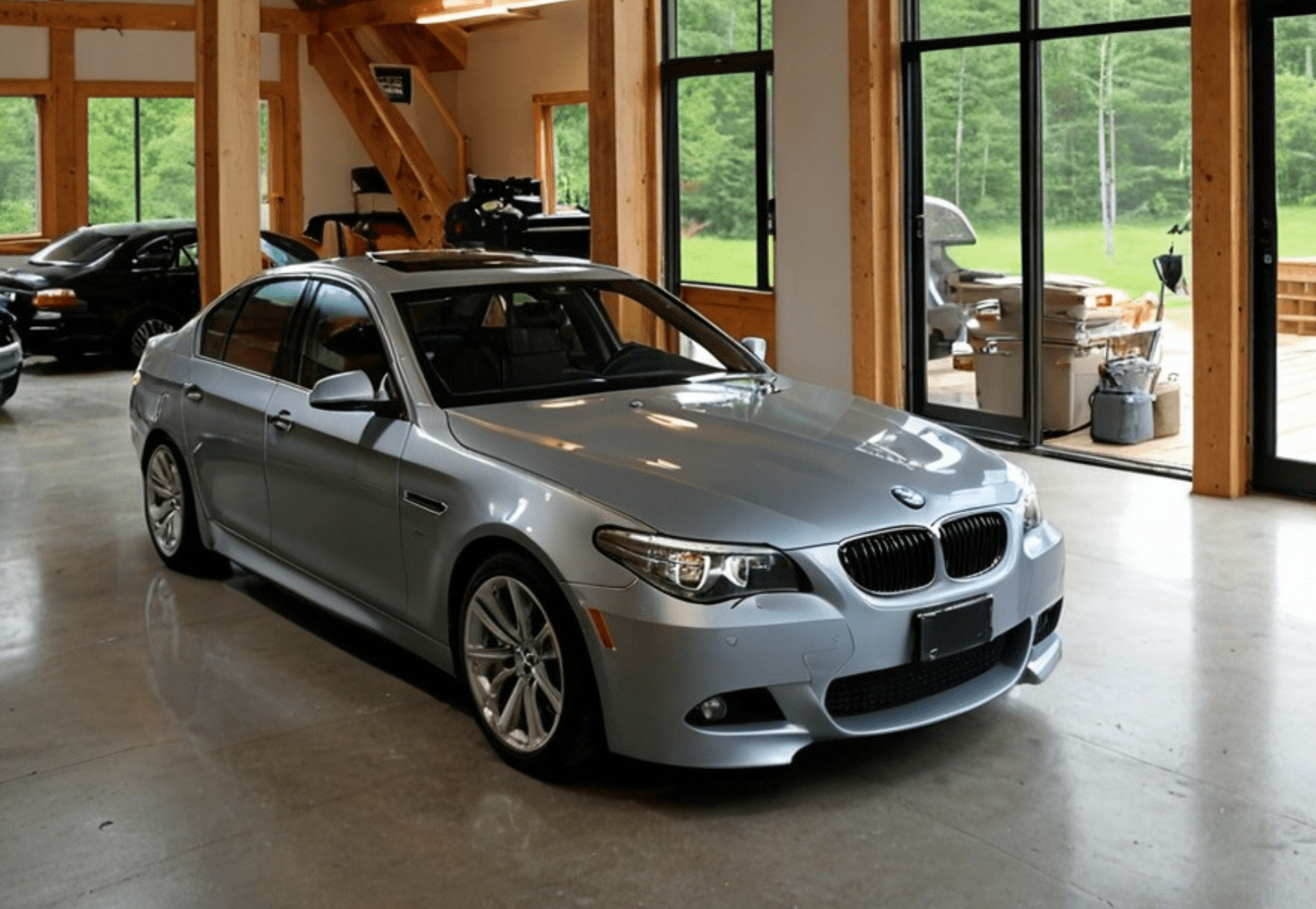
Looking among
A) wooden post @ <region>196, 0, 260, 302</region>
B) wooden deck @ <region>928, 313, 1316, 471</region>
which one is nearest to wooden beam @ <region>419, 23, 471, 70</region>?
wooden post @ <region>196, 0, 260, 302</region>

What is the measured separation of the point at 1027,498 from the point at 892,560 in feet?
2.20

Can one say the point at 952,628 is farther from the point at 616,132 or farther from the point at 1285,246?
the point at 616,132

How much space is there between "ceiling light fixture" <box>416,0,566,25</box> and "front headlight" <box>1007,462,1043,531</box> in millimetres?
10059

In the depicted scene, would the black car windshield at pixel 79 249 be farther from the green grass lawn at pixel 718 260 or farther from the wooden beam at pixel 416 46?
the wooden beam at pixel 416 46

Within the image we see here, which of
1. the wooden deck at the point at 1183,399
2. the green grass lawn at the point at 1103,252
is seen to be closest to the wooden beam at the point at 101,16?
the wooden deck at the point at 1183,399

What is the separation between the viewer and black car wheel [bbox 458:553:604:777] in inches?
161

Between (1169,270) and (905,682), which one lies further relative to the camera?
(1169,270)

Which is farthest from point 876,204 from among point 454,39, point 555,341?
point 454,39

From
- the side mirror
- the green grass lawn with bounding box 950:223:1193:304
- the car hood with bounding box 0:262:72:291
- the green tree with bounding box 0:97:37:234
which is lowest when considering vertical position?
the side mirror

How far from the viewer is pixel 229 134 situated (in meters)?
9.93

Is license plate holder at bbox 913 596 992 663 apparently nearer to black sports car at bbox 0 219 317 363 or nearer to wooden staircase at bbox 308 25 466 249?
black sports car at bbox 0 219 317 363

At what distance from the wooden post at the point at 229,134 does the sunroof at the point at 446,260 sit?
4344 millimetres

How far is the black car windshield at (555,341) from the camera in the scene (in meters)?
5.03

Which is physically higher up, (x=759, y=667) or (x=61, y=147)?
(x=61, y=147)
